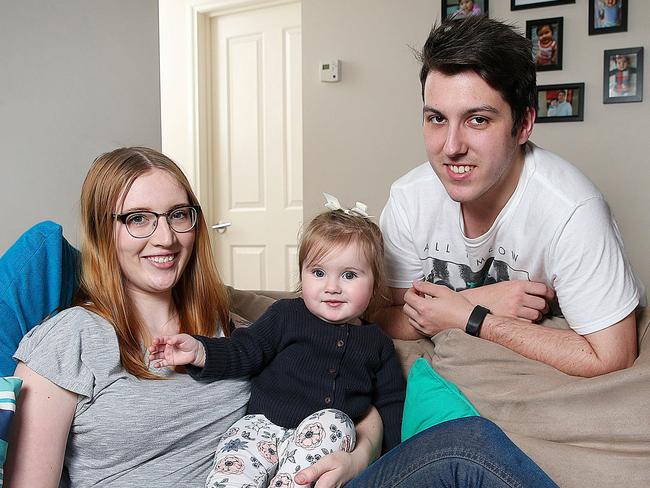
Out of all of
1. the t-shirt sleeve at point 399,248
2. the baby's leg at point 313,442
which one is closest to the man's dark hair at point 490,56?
the t-shirt sleeve at point 399,248

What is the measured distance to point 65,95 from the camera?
1.86 m

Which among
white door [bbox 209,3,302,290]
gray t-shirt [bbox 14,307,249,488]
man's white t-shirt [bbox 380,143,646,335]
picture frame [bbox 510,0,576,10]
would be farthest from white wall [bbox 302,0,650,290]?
gray t-shirt [bbox 14,307,249,488]

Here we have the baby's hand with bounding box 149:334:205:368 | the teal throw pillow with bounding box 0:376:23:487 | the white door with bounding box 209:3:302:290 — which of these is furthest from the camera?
the white door with bounding box 209:3:302:290

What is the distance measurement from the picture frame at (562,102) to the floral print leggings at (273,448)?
2273 mm

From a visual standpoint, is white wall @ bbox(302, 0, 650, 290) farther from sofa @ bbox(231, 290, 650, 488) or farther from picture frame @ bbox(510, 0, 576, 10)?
sofa @ bbox(231, 290, 650, 488)

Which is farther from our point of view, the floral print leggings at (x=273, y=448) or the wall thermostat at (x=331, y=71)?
the wall thermostat at (x=331, y=71)

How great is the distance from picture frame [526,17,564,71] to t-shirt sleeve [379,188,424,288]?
176 centimetres

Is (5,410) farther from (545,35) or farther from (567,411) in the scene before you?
(545,35)

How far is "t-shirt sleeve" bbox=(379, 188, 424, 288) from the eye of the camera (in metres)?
1.77

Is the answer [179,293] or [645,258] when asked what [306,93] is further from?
[179,293]

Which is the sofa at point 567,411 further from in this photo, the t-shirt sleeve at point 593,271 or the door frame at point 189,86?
the door frame at point 189,86

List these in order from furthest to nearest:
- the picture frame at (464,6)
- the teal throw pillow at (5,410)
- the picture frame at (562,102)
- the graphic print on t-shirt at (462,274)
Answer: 1. the picture frame at (464,6)
2. the picture frame at (562,102)
3. the graphic print on t-shirt at (462,274)
4. the teal throw pillow at (5,410)

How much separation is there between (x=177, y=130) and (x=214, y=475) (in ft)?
11.1

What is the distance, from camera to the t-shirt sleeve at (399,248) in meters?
1.77
